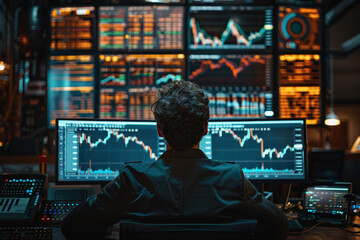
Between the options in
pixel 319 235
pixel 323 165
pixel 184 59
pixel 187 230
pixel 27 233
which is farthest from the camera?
pixel 184 59

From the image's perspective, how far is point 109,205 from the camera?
118cm

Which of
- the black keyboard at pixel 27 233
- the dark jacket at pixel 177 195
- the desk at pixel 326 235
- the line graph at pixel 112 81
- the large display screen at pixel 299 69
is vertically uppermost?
the large display screen at pixel 299 69

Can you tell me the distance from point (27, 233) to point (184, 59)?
268 cm

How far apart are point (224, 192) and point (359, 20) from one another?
9.73m

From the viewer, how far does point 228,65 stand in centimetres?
394

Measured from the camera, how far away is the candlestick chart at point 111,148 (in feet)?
6.65

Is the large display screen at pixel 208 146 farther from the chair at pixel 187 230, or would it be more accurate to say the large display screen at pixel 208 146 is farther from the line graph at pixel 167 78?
the line graph at pixel 167 78

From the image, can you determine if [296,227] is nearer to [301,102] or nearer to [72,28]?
[301,102]

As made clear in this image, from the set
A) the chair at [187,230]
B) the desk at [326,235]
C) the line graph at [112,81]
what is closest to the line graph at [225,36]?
the line graph at [112,81]

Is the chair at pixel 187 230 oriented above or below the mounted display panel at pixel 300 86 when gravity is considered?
below

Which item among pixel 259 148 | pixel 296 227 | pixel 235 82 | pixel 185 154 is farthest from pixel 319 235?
pixel 235 82

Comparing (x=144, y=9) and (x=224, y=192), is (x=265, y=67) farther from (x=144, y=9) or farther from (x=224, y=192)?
(x=224, y=192)

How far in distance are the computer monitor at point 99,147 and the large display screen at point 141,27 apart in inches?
80.0

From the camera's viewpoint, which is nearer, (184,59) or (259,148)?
(259,148)
